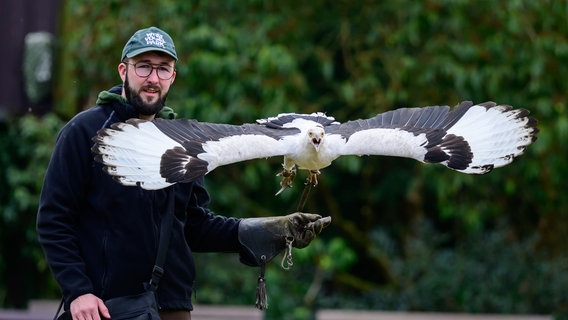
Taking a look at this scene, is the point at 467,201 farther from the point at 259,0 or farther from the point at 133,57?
the point at 133,57

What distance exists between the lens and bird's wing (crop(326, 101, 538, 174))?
453cm

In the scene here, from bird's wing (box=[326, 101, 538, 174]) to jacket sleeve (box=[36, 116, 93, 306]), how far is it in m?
1.20

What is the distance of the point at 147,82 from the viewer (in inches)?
160

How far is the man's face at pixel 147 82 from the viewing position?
13.3 feet

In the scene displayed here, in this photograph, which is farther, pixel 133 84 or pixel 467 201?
pixel 467 201

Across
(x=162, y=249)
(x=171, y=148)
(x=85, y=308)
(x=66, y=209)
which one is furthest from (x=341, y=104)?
(x=85, y=308)

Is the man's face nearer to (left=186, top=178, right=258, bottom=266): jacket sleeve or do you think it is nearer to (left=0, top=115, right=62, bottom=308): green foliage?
(left=186, top=178, right=258, bottom=266): jacket sleeve

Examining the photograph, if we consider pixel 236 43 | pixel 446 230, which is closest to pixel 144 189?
pixel 236 43

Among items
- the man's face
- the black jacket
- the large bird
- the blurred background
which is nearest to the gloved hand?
the large bird

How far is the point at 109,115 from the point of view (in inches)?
161

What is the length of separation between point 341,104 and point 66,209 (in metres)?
6.45

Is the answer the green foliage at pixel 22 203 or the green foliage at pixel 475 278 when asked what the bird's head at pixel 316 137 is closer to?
the green foliage at pixel 475 278

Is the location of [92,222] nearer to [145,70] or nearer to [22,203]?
[145,70]

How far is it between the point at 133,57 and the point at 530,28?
6.03 meters
